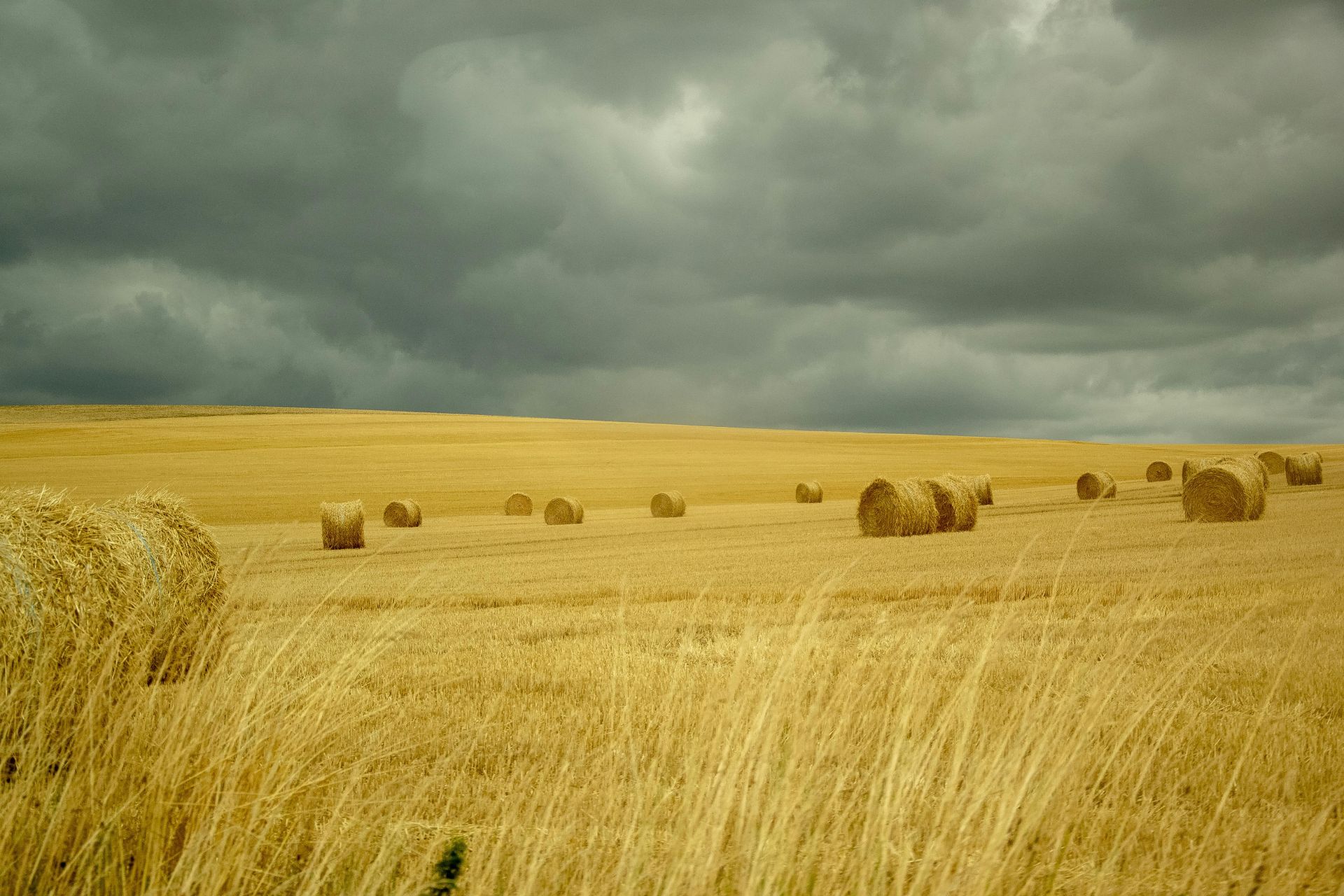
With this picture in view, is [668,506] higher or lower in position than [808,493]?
lower

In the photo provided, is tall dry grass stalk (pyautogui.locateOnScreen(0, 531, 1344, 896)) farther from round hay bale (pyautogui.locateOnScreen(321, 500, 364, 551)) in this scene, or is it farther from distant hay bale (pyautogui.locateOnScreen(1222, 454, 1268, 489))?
round hay bale (pyautogui.locateOnScreen(321, 500, 364, 551))

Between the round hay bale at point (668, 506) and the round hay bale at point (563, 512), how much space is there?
150 inches

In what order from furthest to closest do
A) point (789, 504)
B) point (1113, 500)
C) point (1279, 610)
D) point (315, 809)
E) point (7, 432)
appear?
point (7, 432)
point (789, 504)
point (1113, 500)
point (1279, 610)
point (315, 809)

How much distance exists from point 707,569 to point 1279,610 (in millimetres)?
8835

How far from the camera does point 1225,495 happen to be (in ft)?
72.1

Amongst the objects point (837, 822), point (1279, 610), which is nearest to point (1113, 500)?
point (1279, 610)

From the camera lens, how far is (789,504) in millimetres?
42000

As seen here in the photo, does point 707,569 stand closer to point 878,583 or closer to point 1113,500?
point 878,583

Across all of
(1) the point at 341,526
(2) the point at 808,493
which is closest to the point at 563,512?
(1) the point at 341,526

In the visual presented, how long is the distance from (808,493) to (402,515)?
18416mm

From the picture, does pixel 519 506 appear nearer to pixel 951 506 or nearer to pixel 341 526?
pixel 341 526

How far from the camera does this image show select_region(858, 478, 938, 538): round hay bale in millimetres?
22922

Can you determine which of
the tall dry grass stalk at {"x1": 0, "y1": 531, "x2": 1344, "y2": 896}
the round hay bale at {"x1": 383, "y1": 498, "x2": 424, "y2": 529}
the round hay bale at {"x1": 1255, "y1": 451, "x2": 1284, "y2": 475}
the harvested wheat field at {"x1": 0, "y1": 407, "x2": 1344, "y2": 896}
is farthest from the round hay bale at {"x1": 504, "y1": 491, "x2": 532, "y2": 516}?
the tall dry grass stalk at {"x1": 0, "y1": 531, "x2": 1344, "y2": 896}

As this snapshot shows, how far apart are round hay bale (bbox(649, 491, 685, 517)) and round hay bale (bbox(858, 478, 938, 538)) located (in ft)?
46.3
